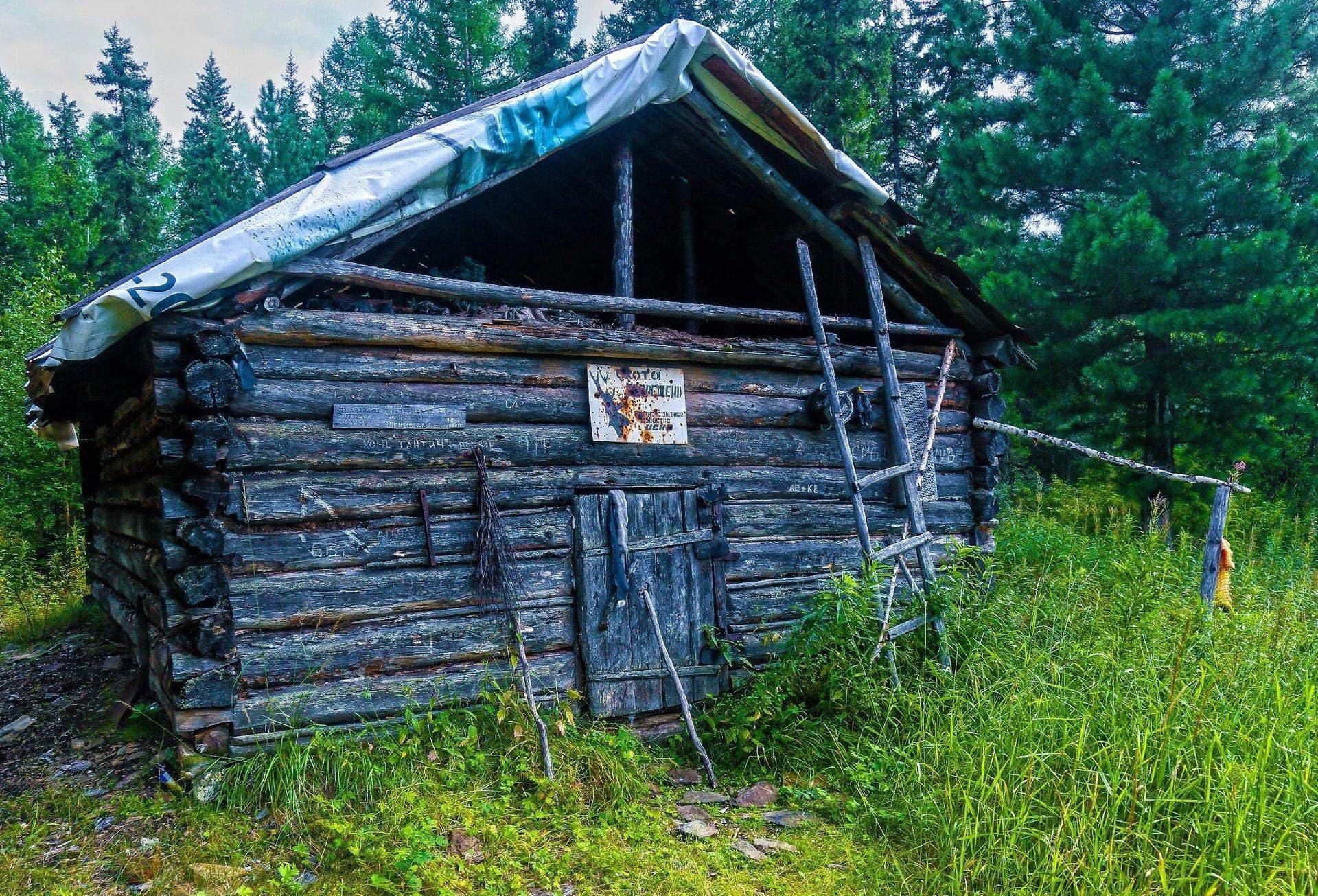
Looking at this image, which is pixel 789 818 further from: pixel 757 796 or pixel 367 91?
pixel 367 91

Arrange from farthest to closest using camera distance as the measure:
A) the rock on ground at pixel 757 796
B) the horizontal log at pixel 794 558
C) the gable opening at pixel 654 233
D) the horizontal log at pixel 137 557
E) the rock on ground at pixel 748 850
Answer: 1. the gable opening at pixel 654 233
2. the horizontal log at pixel 794 558
3. the horizontal log at pixel 137 557
4. the rock on ground at pixel 757 796
5. the rock on ground at pixel 748 850

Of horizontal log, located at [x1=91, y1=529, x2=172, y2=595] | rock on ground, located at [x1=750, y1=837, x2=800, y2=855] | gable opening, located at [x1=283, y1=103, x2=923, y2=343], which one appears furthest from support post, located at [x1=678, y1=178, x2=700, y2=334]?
horizontal log, located at [x1=91, y1=529, x2=172, y2=595]

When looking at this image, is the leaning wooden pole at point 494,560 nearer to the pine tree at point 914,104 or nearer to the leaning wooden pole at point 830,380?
the leaning wooden pole at point 830,380

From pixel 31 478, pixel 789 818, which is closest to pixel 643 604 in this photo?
pixel 789 818

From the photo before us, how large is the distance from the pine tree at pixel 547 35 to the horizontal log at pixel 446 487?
20473 mm

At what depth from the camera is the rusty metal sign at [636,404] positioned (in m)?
5.78

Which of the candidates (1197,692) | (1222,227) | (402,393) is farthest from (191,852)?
(1222,227)

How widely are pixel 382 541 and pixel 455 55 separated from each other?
816 inches

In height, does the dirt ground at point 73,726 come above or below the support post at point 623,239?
below

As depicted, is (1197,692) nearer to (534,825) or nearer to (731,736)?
(731,736)

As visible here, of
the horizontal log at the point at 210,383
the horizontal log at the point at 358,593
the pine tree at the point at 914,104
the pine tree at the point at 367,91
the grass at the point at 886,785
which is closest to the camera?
the grass at the point at 886,785

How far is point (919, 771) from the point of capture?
437 cm

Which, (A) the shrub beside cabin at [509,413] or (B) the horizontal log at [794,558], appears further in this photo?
(B) the horizontal log at [794,558]

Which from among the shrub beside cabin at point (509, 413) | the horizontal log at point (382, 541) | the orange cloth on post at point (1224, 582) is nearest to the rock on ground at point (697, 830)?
the shrub beside cabin at point (509, 413)
